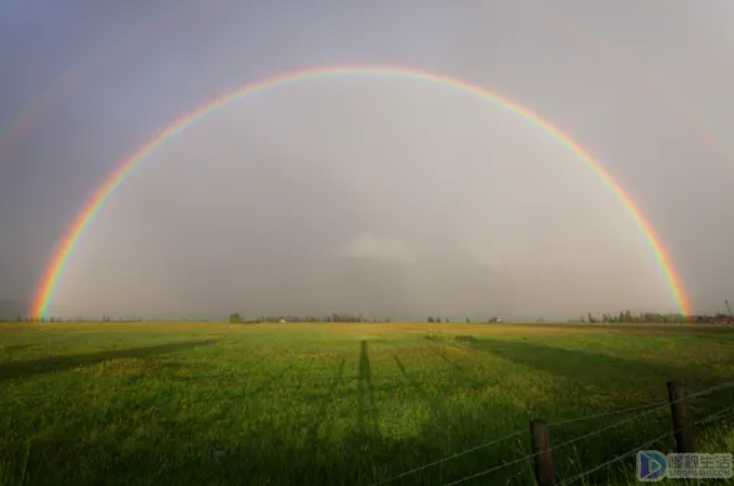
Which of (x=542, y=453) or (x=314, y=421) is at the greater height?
(x=542, y=453)

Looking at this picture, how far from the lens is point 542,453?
500cm

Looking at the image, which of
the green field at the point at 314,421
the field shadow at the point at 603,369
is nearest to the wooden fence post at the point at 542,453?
the green field at the point at 314,421

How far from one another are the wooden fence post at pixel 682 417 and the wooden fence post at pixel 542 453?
304cm

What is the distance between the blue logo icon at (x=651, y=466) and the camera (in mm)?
5855

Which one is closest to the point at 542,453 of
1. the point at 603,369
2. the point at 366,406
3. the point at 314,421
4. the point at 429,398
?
the point at 314,421

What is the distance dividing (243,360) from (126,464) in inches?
890

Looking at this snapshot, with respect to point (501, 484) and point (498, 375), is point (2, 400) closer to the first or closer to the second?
point (501, 484)

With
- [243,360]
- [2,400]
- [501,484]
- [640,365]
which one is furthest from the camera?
[243,360]

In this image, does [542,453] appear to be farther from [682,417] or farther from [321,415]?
[321,415]

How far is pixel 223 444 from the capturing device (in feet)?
35.3

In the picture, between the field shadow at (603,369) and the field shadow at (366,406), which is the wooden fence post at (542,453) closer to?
the field shadow at (366,406)

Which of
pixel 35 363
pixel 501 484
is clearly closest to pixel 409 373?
pixel 501 484

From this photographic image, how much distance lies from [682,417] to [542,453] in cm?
332

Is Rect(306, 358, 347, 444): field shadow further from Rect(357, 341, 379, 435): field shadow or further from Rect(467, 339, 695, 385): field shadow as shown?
Rect(467, 339, 695, 385): field shadow
